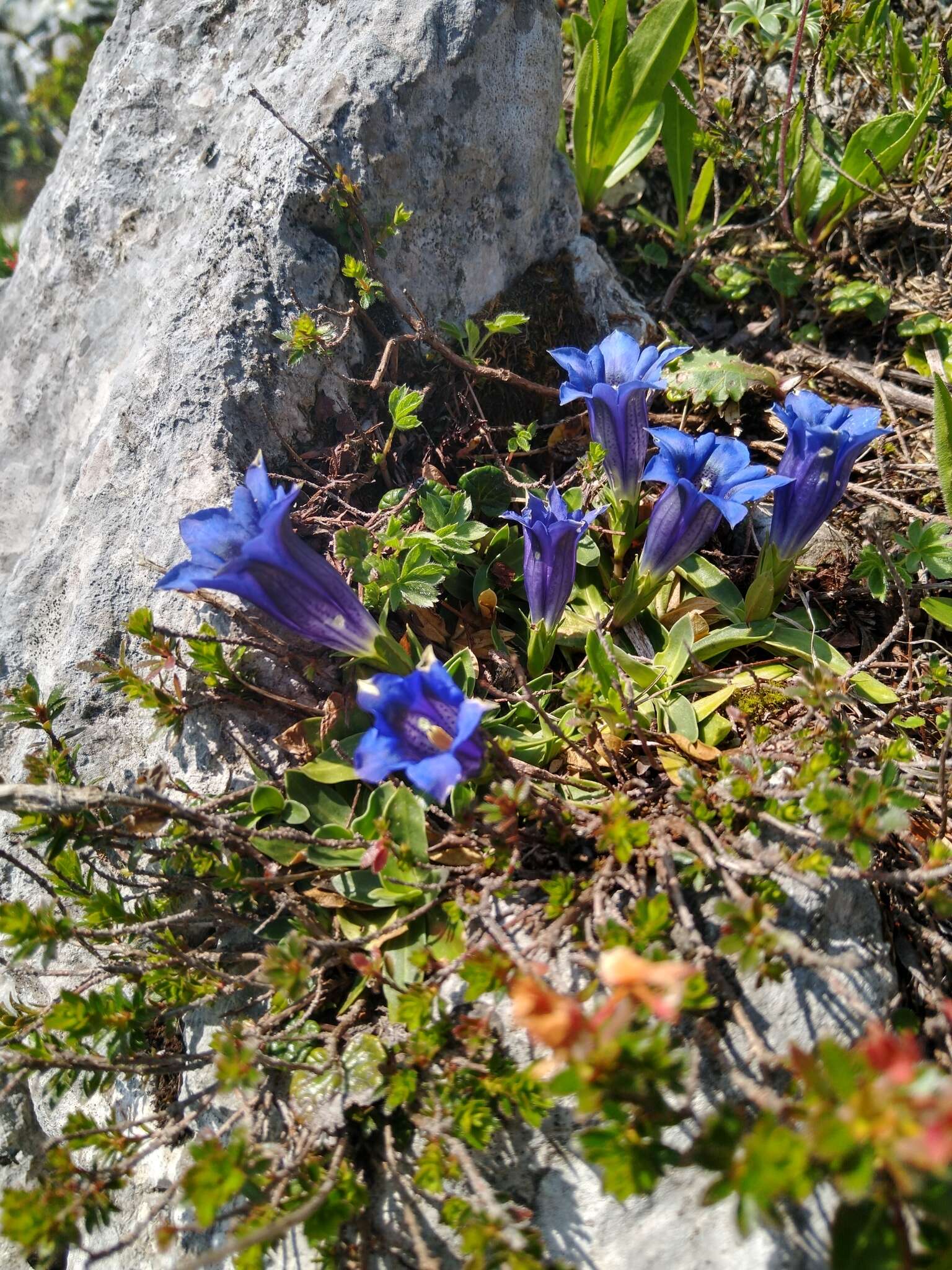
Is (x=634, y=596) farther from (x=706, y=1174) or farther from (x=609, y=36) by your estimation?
(x=609, y=36)

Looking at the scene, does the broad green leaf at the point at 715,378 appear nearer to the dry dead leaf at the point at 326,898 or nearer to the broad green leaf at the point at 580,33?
the broad green leaf at the point at 580,33

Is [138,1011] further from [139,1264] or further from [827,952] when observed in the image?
[827,952]

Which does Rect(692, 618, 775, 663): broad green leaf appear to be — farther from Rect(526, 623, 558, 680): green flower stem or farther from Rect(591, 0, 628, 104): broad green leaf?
Rect(591, 0, 628, 104): broad green leaf

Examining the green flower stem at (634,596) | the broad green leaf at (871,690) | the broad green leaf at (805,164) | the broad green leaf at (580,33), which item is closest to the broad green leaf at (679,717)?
the green flower stem at (634,596)

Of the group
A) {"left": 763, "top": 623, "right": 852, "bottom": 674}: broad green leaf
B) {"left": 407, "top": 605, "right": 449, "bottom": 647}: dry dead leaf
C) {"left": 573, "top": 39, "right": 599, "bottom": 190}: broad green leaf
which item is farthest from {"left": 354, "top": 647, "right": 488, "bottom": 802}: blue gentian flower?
{"left": 573, "top": 39, "right": 599, "bottom": 190}: broad green leaf

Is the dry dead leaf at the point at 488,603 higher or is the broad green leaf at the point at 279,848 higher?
the broad green leaf at the point at 279,848

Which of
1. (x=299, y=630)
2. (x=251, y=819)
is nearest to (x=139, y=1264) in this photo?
(x=251, y=819)

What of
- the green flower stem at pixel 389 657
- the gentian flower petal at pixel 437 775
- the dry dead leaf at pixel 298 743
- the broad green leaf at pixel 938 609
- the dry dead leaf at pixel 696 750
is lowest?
the broad green leaf at pixel 938 609
